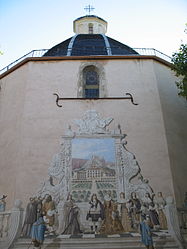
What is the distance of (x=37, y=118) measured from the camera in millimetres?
9836

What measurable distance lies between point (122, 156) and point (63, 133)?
219 centimetres

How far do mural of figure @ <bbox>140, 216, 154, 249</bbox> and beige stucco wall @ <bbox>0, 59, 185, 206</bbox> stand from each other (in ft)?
3.52

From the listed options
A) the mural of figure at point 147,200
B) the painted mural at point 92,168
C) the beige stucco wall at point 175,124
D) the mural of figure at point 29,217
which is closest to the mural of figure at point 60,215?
the painted mural at point 92,168

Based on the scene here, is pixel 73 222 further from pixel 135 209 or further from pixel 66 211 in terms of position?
pixel 135 209

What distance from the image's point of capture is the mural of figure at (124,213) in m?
7.75

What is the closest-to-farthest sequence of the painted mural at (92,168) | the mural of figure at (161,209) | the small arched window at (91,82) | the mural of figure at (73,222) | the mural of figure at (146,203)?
the mural of figure at (73,222)
the mural of figure at (161,209)
the mural of figure at (146,203)
the painted mural at (92,168)
the small arched window at (91,82)

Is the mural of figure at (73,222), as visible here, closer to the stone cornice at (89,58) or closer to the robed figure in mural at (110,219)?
the robed figure in mural at (110,219)

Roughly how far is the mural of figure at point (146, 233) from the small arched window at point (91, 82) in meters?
5.25

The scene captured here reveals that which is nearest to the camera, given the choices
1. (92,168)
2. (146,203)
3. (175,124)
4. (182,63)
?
(146,203)

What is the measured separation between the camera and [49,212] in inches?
314

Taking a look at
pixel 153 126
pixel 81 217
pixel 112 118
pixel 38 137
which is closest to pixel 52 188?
pixel 81 217

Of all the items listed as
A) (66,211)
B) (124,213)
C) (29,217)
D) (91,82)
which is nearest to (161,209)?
(124,213)

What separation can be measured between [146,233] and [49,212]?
2827 millimetres

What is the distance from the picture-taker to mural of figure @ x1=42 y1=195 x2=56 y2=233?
774 centimetres
